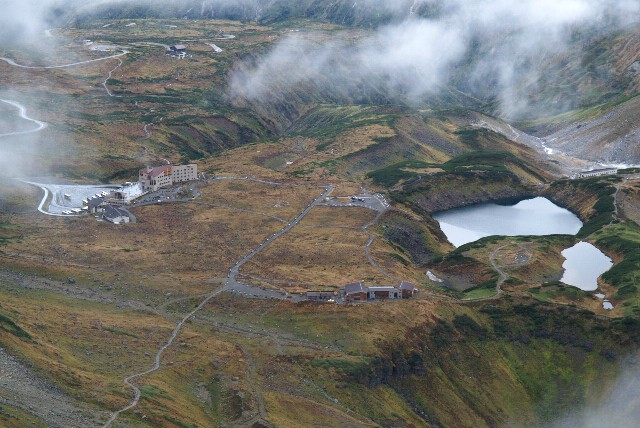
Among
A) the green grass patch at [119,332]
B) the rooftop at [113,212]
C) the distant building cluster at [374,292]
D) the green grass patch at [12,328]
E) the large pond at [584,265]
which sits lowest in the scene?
the large pond at [584,265]

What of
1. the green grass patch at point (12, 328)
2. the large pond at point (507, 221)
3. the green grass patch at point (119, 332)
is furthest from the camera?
the large pond at point (507, 221)

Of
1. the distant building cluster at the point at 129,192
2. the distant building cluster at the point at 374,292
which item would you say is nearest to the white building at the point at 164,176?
the distant building cluster at the point at 129,192

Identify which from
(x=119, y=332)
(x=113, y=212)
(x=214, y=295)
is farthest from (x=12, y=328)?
(x=113, y=212)

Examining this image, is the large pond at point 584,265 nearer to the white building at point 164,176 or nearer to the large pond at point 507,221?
the large pond at point 507,221

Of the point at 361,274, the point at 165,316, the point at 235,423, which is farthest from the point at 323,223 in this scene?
the point at 235,423

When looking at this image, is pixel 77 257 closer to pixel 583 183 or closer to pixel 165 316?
pixel 165 316

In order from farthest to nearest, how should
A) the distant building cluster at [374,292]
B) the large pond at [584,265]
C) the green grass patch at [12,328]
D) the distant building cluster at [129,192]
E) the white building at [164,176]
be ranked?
the white building at [164,176], the distant building cluster at [129,192], the large pond at [584,265], the distant building cluster at [374,292], the green grass patch at [12,328]
